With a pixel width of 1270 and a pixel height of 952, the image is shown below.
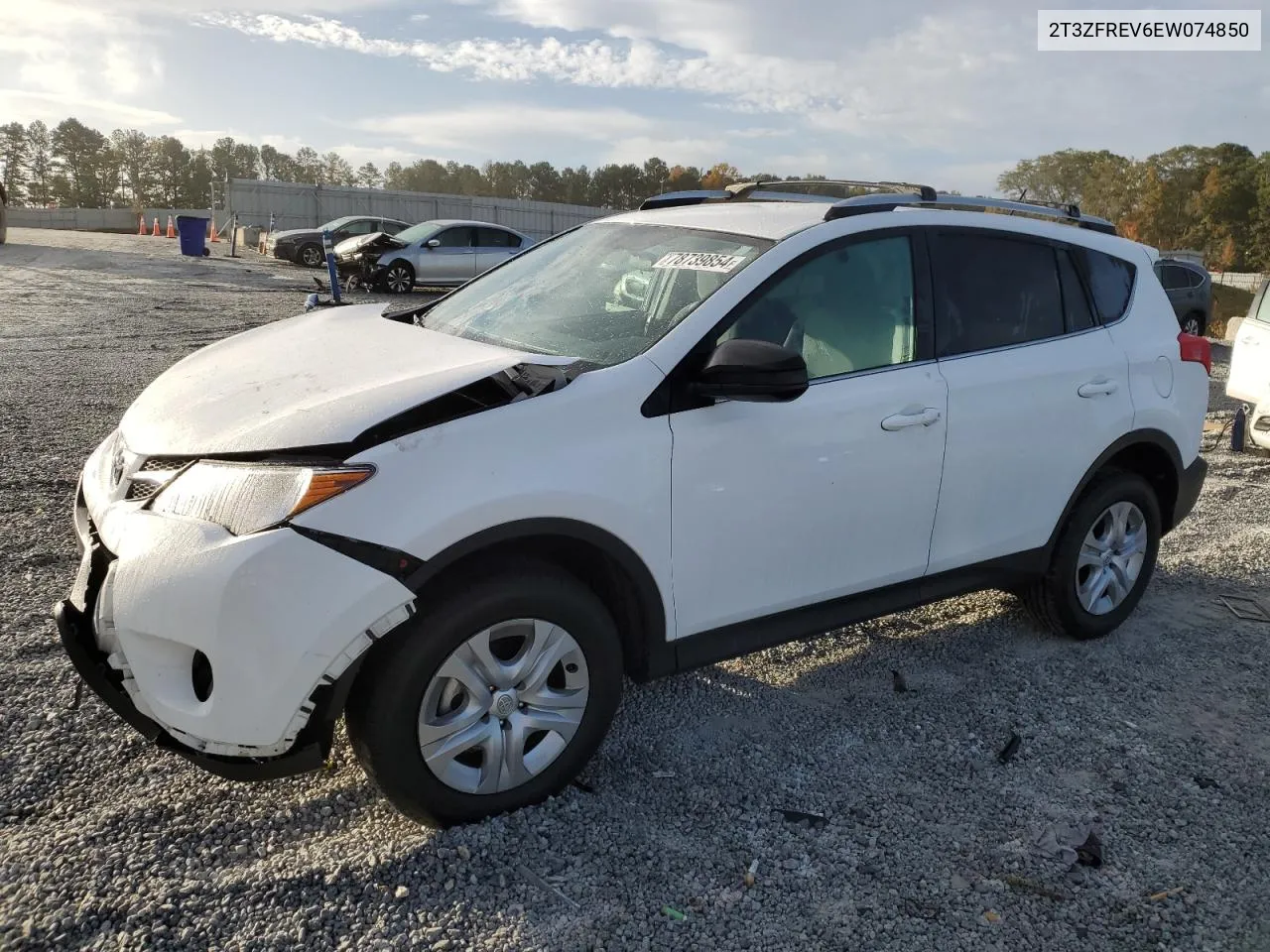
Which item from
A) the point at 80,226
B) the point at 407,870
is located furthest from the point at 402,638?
the point at 80,226

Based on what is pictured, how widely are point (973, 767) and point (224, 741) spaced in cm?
243

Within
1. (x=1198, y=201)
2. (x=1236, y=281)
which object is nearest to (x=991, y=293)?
(x=1236, y=281)

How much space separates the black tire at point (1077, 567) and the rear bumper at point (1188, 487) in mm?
131

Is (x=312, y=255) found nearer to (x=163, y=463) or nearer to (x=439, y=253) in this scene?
(x=439, y=253)

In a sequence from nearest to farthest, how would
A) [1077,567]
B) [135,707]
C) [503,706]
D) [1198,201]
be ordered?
1. [135,707]
2. [503,706]
3. [1077,567]
4. [1198,201]

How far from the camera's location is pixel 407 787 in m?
2.64

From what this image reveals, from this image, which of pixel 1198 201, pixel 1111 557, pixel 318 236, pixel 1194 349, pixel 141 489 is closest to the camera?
pixel 141 489

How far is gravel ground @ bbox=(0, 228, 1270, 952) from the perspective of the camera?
8.23 feet

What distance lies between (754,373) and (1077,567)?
2277 mm

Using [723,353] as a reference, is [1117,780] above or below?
below

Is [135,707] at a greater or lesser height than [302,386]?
lesser

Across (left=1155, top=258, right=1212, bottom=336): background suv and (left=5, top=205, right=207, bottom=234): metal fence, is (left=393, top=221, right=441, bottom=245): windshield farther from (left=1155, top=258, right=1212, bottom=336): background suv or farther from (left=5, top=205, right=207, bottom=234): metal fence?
(left=5, top=205, right=207, bottom=234): metal fence

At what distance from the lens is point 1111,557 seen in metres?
4.46

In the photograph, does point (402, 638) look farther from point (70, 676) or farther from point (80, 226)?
point (80, 226)
